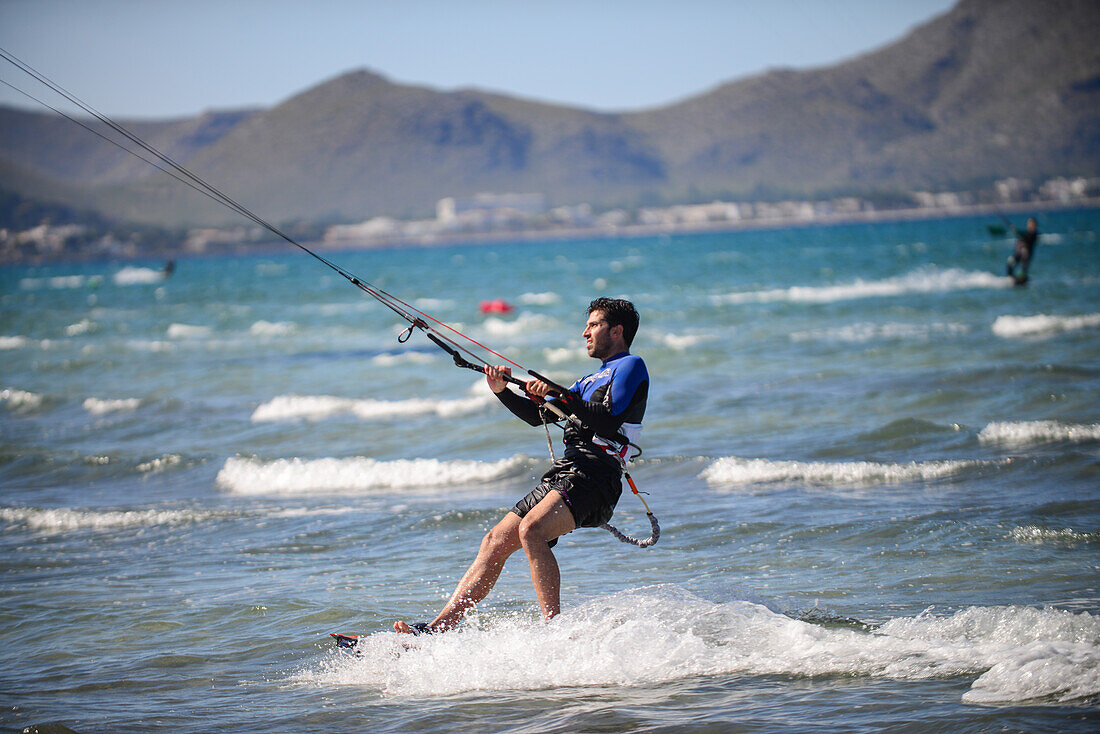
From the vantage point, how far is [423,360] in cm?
2378

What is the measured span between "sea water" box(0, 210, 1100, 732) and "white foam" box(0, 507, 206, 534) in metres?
0.05

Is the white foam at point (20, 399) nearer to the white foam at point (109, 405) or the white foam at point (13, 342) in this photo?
the white foam at point (109, 405)

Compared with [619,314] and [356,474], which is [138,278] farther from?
[619,314]

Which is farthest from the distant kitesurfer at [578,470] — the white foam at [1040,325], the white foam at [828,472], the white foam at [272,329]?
the white foam at [272,329]

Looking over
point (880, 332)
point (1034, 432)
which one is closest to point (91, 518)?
point (1034, 432)

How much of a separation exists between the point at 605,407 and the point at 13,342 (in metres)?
33.0

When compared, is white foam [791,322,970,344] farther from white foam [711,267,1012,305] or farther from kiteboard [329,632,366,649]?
kiteboard [329,632,366,649]

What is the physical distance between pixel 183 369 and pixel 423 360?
18.3 feet

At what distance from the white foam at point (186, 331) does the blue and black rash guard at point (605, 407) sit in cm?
2964

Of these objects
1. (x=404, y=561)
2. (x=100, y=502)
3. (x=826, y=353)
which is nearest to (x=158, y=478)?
(x=100, y=502)

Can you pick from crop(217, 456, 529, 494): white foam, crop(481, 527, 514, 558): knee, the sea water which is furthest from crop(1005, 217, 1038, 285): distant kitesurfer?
crop(481, 527, 514, 558): knee

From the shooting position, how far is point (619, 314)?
19.9 ft

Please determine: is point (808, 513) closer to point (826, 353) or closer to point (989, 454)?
point (989, 454)

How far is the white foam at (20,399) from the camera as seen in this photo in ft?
64.0
